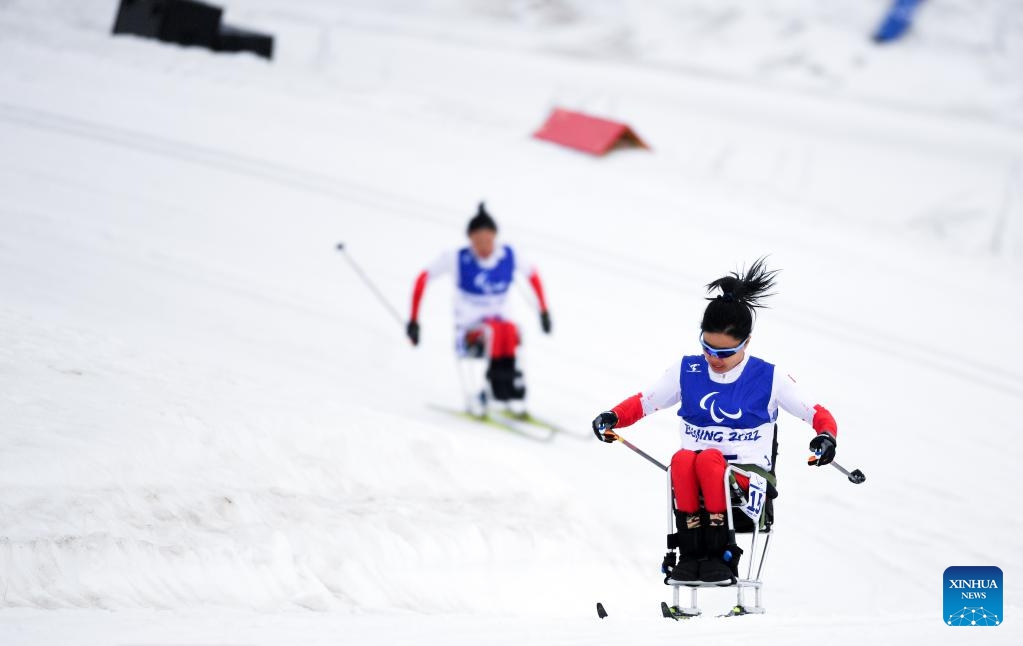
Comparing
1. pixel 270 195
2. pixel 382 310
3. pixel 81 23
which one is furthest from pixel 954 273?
pixel 81 23

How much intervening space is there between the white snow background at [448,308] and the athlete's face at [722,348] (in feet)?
3.52

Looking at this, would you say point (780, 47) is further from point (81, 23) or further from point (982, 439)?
point (982, 439)

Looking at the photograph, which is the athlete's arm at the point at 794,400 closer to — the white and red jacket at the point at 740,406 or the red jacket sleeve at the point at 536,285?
the white and red jacket at the point at 740,406

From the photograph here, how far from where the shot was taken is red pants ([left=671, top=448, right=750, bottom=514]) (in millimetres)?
4285

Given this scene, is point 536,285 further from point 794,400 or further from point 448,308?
point 794,400

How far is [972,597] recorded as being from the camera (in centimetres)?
407

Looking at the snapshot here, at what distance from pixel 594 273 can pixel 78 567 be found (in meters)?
7.89

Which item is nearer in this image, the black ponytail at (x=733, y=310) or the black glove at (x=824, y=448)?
the black glove at (x=824, y=448)

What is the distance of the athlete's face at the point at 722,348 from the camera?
14.3ft

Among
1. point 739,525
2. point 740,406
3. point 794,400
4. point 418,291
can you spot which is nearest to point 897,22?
point 418,291

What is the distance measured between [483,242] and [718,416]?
151 inches

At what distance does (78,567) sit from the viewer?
3.93m

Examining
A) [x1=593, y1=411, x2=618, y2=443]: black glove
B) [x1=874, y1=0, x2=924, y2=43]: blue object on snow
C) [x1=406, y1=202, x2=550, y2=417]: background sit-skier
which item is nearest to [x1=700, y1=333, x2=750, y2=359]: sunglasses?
[x1=593, y1=411, x2=618, y2=443]: black glove

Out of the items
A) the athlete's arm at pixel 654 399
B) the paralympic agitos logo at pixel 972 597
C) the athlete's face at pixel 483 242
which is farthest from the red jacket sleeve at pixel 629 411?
the athlete's face at pixel 483 242
